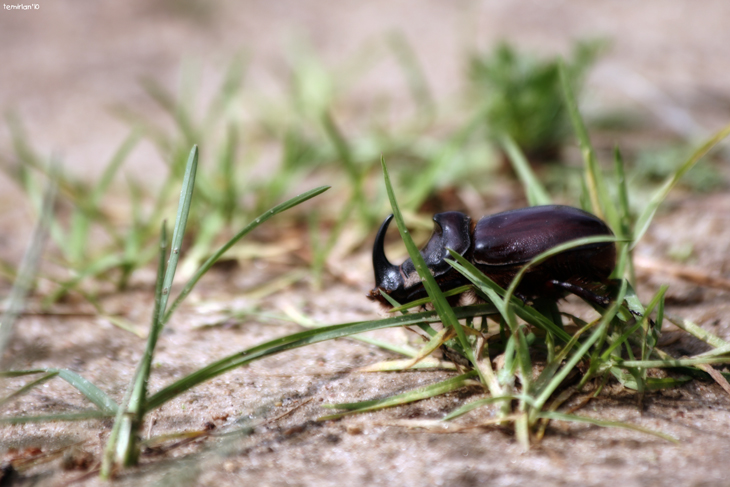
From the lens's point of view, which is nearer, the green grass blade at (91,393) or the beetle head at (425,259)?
the green grass blade at (91,393)

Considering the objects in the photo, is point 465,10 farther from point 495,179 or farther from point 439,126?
point 495,179

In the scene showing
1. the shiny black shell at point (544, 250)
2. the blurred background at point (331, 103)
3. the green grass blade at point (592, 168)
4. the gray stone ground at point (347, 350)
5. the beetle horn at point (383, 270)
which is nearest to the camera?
the gray stone ground at point (347, 350)

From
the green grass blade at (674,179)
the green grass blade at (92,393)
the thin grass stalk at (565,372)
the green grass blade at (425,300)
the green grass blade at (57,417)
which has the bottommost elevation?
the green grass blade at (57,417)

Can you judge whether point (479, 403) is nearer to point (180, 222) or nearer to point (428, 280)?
point (428, 280)

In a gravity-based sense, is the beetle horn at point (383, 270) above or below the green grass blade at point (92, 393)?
above

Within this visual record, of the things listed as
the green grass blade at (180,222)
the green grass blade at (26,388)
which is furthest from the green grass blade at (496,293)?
the green grass blade at (26,388)

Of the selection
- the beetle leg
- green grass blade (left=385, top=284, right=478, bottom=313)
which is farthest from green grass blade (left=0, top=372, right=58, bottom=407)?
the beetle leg

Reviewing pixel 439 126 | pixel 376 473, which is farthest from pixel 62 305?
pixel 439 126

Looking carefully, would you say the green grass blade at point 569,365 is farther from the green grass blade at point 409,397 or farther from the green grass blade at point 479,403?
the green grass blade at point 409,397

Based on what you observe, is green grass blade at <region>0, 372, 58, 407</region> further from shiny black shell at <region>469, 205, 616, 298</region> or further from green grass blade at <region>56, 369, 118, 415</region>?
shiny black shell at <region>469, 205, 616, 298</region>
